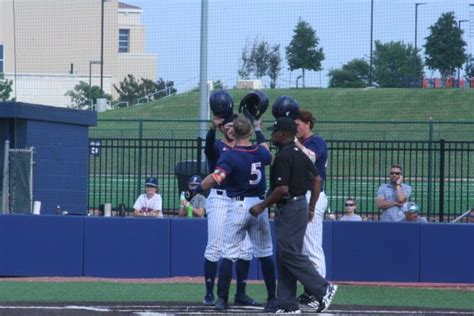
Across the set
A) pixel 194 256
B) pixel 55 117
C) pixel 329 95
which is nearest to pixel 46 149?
pixel 55 117

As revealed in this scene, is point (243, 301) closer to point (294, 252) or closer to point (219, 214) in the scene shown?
point (219, 214)

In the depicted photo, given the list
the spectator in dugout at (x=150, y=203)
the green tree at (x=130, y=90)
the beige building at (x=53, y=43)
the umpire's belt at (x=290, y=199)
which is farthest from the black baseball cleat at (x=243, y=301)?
the green tree at (x=130, y=90)

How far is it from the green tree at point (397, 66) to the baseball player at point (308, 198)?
34.9 ft

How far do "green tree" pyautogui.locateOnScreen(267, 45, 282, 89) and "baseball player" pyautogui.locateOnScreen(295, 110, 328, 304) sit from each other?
31.7 feet

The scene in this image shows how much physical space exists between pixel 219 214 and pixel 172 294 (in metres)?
2.04

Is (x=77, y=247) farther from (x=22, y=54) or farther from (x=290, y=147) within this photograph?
(x=22, y=54)

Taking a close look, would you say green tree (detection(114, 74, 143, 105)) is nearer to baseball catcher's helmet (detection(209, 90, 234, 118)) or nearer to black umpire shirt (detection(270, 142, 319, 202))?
baseball catcher's helmet (detection(209, 90, 234, 118))

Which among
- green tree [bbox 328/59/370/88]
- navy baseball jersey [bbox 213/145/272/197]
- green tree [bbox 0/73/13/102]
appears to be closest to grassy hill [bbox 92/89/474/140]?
green tree [bbox 328/59/370/88]

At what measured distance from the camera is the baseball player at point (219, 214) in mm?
10164

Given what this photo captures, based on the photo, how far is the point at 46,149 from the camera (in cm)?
1720

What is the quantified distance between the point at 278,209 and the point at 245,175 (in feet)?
1.71

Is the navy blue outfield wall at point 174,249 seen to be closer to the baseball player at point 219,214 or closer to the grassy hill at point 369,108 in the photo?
the baseball player at point 219,214

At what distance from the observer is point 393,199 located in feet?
49.9

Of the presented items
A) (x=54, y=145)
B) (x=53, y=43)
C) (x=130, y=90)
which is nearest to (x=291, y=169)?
(x=54, y=145)
